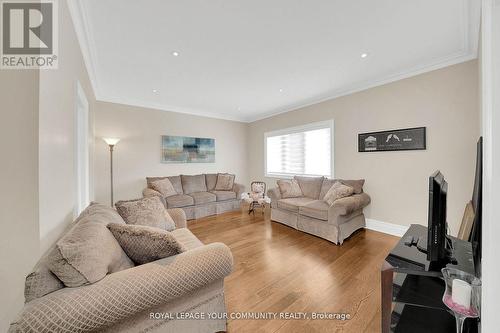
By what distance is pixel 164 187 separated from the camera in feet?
13.6

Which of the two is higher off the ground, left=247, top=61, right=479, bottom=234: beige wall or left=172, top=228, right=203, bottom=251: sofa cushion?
left=247, top=61, right=479, bottom=234: beige wall

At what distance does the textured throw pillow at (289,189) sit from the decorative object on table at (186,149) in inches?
92.8

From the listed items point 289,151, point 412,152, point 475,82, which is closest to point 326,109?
point 289,151

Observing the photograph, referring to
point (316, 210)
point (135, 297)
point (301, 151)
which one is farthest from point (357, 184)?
point (135, 297)

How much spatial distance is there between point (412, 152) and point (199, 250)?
3373 mm

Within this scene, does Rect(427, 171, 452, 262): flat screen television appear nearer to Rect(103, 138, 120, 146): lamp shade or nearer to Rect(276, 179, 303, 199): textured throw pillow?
Rect(276, 179, 303, 199): textured throw pillow

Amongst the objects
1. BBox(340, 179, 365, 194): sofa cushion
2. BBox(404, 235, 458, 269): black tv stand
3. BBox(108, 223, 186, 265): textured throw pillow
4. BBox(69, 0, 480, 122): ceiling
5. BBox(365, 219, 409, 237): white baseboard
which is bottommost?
BBox(365, 219, 409, 237): white baseboard

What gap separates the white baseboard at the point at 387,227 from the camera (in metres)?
3.05

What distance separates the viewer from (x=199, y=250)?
4.09 feet

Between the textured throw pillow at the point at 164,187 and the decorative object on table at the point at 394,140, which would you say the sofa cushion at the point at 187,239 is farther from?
the decorative object on table at the point at 394,140

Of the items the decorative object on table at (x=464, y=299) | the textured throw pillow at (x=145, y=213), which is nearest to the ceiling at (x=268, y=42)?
the textured throw pillow at (x=145, y=213)

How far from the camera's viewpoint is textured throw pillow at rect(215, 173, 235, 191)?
5074mm

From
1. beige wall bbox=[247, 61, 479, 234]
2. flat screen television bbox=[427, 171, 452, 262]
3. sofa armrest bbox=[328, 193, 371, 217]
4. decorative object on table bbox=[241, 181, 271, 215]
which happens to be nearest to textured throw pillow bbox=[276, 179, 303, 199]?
decorative object on table bbox=[241, 181, 271, 215]

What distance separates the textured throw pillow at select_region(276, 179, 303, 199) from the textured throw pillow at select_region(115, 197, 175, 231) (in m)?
2.38
